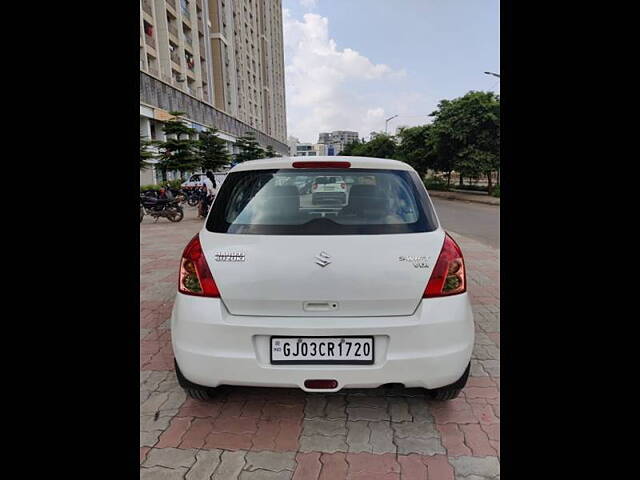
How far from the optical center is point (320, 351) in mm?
1953

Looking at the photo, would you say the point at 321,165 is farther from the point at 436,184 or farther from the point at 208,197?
the point at 436,184

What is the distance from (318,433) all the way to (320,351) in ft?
1.96

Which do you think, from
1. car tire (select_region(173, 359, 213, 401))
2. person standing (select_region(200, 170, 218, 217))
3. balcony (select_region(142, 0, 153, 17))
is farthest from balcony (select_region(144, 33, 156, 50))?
car tire (select_region(173, 359, 213, 401))

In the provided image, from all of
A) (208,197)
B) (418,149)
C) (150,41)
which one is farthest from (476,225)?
(150,41)

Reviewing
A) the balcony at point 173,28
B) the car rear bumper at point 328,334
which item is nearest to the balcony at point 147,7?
the balcony at point 173,28

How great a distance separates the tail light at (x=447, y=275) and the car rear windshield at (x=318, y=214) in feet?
0.62

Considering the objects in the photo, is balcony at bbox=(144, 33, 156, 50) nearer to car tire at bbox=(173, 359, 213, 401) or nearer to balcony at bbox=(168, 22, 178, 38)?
balcony at bbox=(168, 22, 178, 38)

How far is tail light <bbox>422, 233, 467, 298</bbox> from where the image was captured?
79.0 inches
